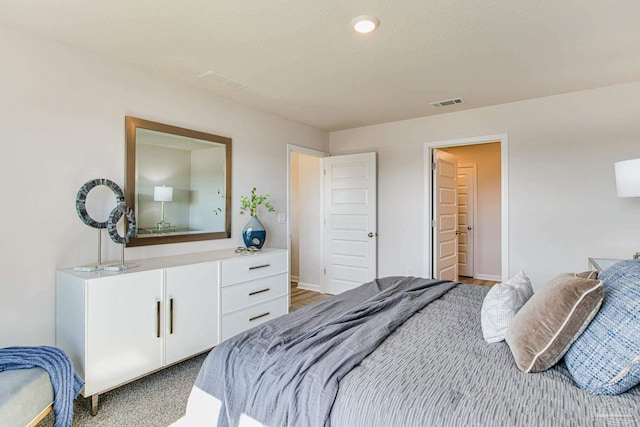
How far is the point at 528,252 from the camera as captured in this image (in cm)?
363

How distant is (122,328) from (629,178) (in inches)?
150

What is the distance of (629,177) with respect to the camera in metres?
2.59

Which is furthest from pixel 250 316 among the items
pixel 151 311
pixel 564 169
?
pixel 564 169

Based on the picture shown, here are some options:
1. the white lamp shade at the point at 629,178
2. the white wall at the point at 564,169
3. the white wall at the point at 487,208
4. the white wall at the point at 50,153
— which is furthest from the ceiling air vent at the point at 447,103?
the white wall at the point at 50,153

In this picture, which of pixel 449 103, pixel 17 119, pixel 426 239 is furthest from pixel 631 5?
pixel 17 119

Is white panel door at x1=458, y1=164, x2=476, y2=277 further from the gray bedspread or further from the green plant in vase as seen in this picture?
the gray bedspread

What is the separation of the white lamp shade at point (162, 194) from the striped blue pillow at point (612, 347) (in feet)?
9.74

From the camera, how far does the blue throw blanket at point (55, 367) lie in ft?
5.57

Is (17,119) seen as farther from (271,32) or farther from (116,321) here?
(271,32)

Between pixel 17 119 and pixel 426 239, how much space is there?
13.2 ft

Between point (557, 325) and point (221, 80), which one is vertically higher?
point (221, 80)

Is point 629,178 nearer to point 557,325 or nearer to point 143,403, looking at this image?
point 557,325

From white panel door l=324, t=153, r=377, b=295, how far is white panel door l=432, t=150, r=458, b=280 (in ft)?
2.57

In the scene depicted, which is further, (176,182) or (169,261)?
(176,182)
